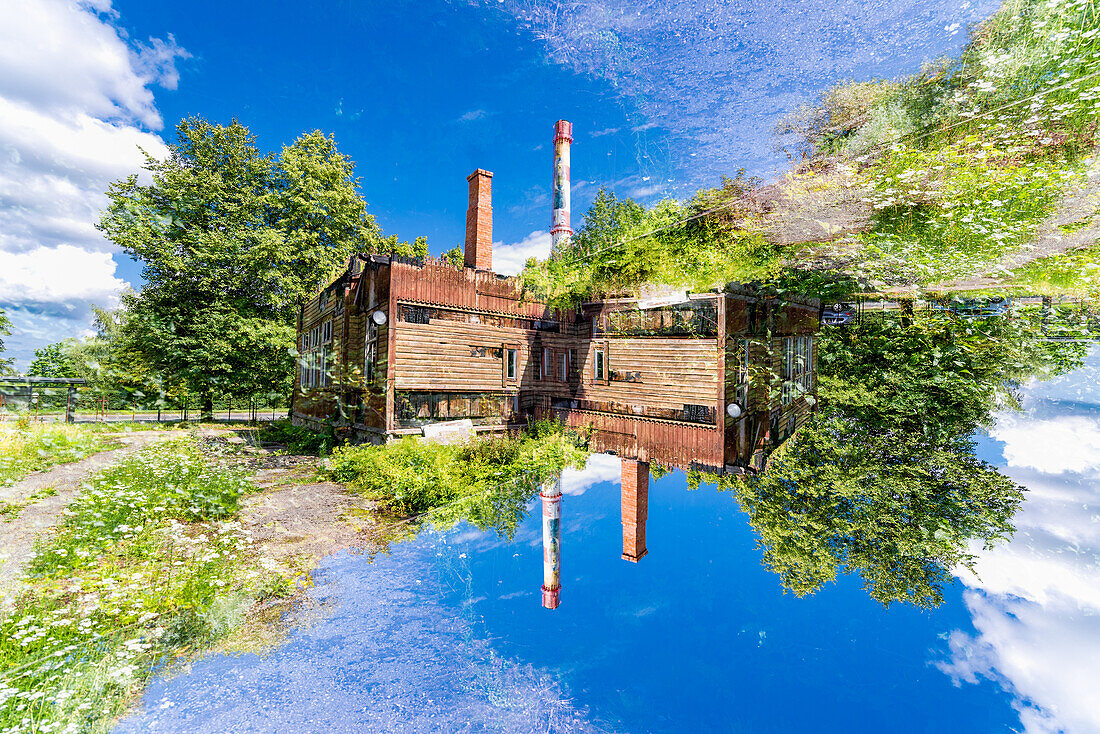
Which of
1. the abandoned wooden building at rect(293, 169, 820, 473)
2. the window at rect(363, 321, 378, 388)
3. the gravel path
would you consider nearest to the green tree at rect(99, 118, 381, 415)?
the abandoned wooden building at rect(293, 169, 820, 473)

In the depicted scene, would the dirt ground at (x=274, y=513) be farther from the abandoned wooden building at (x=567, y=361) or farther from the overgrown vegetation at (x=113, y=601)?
the abandoned wooden building at (x=567, y=361)

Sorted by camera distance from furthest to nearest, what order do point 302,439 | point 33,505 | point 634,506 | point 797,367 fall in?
point 302,439
point 797,367
point 634,506
point 33,505

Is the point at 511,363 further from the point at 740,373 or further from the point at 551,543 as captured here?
the point at 740,373

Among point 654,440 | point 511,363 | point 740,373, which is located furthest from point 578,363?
point 740,373

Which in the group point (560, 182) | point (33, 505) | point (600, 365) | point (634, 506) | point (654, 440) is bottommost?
point (634, 506)

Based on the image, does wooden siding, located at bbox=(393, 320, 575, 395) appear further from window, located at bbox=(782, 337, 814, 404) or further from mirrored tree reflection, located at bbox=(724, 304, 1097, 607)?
mirrored tree reflection, located at bbox=(724, 304, 1097, 607)

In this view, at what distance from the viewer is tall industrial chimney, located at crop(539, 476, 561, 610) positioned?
8484 millimetres

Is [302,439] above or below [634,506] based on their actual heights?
above

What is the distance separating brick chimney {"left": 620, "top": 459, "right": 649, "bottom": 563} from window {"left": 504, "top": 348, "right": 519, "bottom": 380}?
4373 mm

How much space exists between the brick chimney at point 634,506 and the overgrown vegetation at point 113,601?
311 inches

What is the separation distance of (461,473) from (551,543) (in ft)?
9.22

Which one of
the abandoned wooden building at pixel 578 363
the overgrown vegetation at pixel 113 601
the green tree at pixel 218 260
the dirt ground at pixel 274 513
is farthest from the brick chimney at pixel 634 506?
the green tree at pixel 218 260

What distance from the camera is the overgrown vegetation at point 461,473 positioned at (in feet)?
22.8

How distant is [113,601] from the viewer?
140 inches
